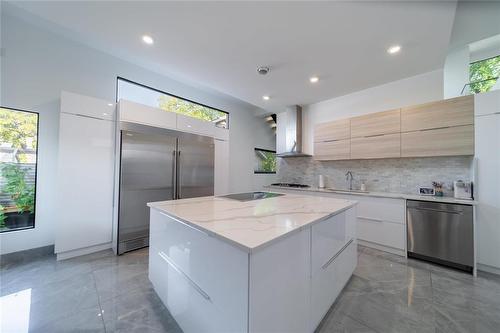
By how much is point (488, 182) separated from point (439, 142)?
26.2 inches

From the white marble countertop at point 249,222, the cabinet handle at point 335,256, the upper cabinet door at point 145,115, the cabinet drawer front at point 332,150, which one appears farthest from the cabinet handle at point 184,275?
the cabinet drawer front at point 332,150

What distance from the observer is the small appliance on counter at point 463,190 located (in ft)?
7.55

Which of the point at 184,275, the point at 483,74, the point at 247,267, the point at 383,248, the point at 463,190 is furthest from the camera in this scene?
the point at 483,74

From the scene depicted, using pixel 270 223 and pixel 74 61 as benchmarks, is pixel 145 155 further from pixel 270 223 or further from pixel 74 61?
pixel 270 223

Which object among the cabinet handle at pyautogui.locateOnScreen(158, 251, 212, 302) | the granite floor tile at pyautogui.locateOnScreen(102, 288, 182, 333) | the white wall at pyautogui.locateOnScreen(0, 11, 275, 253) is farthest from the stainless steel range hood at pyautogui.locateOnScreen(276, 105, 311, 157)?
the granite floor tile at pyautogui.locateOnScreen(102, 288, 182, 333)

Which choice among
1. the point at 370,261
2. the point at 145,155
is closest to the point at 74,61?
the point at 145,155

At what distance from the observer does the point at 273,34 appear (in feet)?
6.49

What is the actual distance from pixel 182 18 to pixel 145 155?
1847 mm

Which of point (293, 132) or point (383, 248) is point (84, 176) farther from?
point (383, 248)

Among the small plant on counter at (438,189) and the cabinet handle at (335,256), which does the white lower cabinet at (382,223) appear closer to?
the small plant on counter at (438,189)

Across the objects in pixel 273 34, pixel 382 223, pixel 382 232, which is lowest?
pixel 382 232

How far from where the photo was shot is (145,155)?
2.74 meters

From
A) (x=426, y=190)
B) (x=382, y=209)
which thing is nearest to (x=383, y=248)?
(x=382, y=209)

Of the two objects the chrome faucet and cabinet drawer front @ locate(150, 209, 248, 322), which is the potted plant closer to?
cabinet drawer front @ locate(150, 209, 248, 322)
